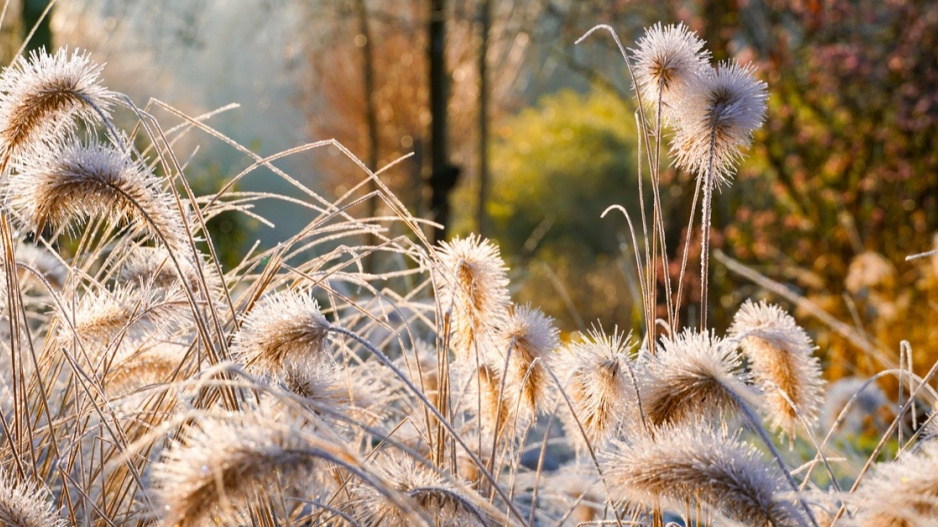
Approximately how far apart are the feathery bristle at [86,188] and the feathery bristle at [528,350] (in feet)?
1.73

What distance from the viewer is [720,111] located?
142cm

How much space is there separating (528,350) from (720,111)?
18.1 inches

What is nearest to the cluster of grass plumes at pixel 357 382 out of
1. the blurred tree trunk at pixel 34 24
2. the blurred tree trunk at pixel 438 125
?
the blurred tree trunk at pixel 34 24

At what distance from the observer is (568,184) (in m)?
15.4

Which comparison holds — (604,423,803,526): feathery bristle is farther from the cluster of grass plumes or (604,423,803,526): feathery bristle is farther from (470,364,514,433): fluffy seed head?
(470,364,514,433): fluffy seed head

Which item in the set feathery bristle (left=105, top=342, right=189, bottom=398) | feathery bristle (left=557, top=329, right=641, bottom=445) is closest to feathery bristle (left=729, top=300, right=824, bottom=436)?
feathery bristle (left=557, top=329, right=641, bottom=445)

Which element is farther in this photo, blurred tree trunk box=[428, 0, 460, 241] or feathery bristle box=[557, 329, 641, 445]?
blurred tree trunk box=[428, 0, 460, 241]

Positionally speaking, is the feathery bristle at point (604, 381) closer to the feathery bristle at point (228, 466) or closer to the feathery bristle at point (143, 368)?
the feathery bristle at point (228, 466)

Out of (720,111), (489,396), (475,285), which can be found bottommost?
(489,396)

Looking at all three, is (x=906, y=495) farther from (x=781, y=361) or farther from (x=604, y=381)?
(x=781, y=361)

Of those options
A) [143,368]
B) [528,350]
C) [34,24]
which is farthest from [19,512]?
[34,24]

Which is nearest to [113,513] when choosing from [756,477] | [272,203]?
[756,477]

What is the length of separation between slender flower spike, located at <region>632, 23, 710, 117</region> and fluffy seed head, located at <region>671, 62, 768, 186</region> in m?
0.02

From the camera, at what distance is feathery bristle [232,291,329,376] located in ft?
4.03
